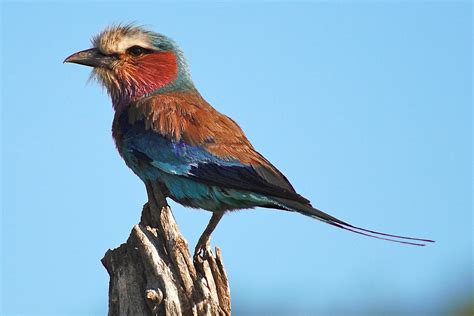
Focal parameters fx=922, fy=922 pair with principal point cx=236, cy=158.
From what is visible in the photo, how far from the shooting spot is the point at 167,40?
5914 millimetres

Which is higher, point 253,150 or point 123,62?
point 123,62

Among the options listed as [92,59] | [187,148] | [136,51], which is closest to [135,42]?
[136,51]

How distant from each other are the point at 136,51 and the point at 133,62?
0.28ft

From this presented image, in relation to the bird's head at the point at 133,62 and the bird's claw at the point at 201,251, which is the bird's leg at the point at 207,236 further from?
the bird's head at the point at 133,62

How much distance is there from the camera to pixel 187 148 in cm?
504

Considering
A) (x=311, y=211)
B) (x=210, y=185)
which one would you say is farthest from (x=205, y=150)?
(x=311, y=211)

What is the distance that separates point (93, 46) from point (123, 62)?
264 mm

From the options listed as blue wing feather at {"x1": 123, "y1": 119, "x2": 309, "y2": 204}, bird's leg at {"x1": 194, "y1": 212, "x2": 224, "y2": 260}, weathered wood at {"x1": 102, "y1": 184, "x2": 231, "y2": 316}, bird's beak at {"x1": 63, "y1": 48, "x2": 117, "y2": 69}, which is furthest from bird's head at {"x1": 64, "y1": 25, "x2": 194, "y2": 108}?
weathered wood at {"x1": 102, "y1": 184, "x2": 231, "y2": 316}

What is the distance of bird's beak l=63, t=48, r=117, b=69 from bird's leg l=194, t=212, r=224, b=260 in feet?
4.80

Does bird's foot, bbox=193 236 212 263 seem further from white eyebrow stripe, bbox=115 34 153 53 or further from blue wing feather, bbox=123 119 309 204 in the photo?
white eyebrow stripe, bbox=115 34 153 53

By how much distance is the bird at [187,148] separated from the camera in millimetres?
4754

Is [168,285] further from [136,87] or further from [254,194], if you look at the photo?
[136,87]

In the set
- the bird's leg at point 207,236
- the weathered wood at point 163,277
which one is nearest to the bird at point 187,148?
the bird's leg at point 207,236

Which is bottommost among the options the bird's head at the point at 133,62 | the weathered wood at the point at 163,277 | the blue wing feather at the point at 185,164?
the weathered wood at the point at 163,277
